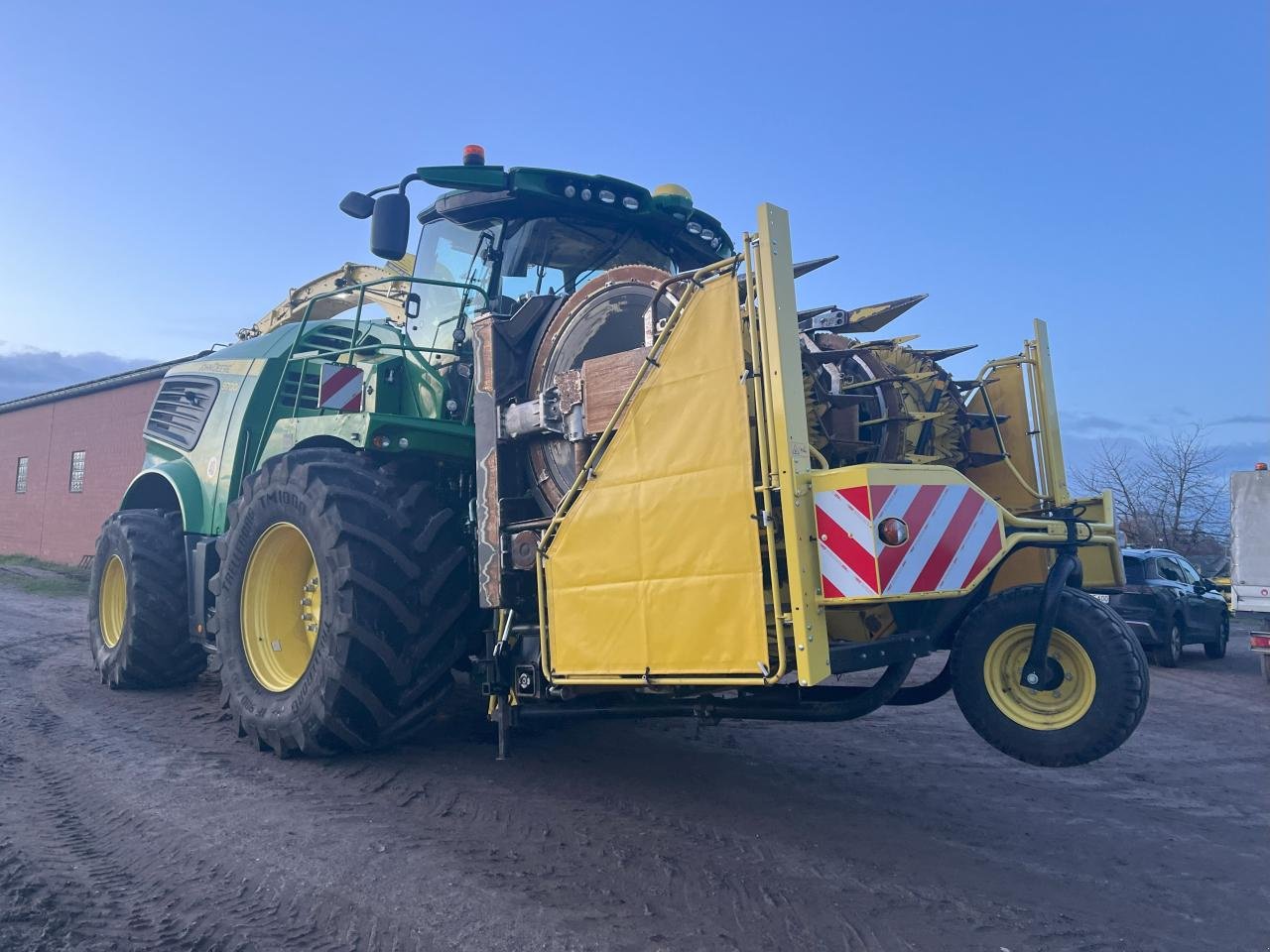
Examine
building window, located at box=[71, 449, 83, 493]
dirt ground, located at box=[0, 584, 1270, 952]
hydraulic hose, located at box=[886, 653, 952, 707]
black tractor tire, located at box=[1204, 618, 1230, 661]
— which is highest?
building window, located at box=[71, 449, 83, 493]

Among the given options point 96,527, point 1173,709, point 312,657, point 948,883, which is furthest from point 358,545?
point 96,527

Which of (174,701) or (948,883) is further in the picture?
(174,701)

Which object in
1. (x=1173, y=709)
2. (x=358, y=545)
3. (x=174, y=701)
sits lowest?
(x=1173, y=709)

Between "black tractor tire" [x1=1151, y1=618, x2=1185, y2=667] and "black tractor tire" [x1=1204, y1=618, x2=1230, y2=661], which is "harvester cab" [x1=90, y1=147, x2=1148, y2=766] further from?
"black tractor tire" [x1=1204, y1=618, x2=1230, y2=661]

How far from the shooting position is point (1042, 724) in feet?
11.2

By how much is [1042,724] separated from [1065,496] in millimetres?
1685

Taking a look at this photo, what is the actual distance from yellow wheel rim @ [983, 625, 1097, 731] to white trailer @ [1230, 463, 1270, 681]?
910cm

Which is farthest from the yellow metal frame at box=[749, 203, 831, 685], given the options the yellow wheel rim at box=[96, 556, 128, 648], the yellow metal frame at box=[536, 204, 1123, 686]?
the yellow wheel rim at box=[96, 556, 128, 648]

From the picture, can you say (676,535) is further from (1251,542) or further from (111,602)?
(1251,542)

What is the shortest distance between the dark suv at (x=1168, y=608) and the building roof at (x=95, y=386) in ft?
59.1

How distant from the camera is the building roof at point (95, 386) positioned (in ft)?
70.4

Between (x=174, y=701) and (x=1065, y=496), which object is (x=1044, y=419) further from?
(x=174, y=701)

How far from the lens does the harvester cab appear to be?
3.23 m

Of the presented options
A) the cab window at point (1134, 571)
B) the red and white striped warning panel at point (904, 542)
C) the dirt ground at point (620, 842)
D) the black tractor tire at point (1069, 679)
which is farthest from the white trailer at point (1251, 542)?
the red and white striped warning panel at point (904, 542)
